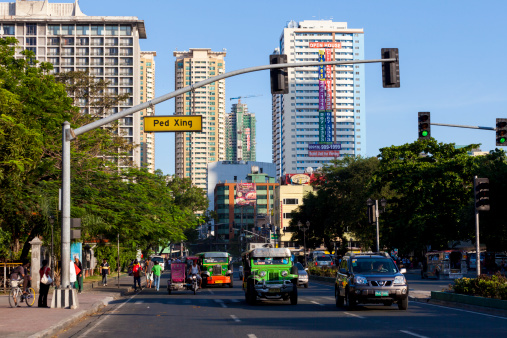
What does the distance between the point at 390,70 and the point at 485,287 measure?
9.47 metres

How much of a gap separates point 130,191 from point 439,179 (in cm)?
3132

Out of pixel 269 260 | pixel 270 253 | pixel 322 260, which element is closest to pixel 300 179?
pixel 322 260

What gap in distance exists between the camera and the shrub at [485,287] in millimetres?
23545

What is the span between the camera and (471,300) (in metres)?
24.9

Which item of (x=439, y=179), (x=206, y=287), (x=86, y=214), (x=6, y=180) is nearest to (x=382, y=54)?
(x=6, y=180)

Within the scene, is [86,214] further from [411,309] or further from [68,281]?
[411,309]

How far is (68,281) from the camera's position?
2503 centimetres

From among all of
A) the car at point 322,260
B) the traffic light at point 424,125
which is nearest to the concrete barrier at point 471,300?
the traffic light at point 424,125

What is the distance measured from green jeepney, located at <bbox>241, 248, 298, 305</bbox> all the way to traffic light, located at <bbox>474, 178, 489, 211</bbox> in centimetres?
707

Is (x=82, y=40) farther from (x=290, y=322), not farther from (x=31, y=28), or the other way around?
(x=290, y=322)

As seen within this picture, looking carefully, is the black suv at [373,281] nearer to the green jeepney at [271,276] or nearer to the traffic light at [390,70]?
the green jeepney at [271,276]

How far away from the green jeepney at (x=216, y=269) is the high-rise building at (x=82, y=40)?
371 feet

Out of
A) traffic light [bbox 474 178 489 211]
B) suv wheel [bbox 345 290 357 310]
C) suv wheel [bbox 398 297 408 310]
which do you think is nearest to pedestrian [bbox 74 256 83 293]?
suv wheel [bbox 345 290 357 310]

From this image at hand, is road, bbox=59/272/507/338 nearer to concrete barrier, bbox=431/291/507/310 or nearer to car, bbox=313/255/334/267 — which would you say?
concrete barrier, bbox=431/291/507/310
